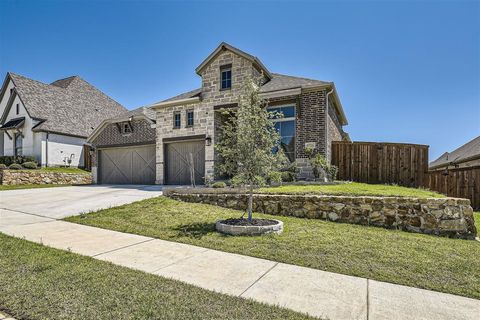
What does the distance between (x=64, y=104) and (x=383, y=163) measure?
1067 inches

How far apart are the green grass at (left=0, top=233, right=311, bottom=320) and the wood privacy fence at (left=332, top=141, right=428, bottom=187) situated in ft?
36.5

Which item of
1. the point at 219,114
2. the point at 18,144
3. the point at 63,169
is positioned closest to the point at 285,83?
the point at 219,114

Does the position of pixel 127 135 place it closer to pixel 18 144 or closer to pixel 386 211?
pixel 18 144

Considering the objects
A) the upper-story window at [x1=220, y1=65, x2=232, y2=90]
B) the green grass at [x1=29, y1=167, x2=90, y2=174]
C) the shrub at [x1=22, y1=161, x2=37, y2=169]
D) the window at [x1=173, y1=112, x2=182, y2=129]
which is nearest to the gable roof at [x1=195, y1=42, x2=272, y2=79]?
the upper-story window at [x1=220, y1=65, x2=232, y2=90]

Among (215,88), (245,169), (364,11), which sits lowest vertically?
(245,169)

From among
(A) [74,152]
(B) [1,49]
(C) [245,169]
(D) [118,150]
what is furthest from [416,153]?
(A) [74,152]

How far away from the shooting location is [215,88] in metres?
14.6

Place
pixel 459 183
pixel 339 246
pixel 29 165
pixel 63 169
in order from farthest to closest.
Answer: pixel 63 169 → pixel 29 165 → pixel 459 183 → pixel 339 246

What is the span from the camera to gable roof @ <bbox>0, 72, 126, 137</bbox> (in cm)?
2169

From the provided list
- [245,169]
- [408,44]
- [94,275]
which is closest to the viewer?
[94,275]

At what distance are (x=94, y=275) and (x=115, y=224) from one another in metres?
3.42

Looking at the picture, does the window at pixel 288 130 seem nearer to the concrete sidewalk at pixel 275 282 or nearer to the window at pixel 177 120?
the window at pixel 177 120

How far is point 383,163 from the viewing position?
1226 cm

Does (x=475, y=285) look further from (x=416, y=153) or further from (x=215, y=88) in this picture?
(x=215, y=88)
